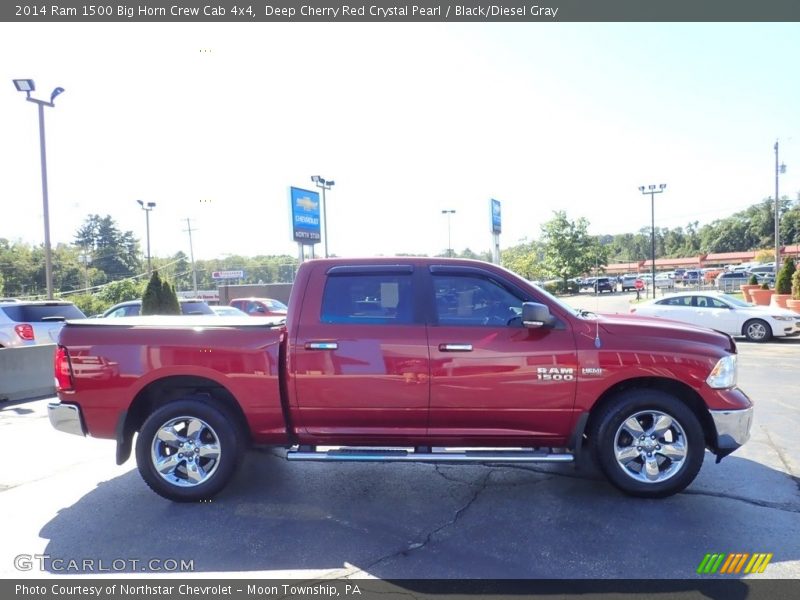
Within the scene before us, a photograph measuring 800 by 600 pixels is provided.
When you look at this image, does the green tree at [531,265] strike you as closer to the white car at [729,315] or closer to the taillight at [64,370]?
the white car at [729,315]

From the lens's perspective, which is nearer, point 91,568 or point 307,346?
point 91,568

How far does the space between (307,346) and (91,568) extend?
2.05 metres

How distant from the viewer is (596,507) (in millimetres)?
4285

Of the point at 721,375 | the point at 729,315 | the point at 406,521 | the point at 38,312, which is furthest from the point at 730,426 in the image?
the point at 729,315

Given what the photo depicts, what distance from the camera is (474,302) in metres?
4.56

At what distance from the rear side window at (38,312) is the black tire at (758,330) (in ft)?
54.4

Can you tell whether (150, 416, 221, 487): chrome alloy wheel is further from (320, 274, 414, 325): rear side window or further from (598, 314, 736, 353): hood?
(598, 314, 736, 353): hood

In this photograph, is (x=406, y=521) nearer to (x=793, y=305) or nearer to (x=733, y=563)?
(x=733, y=563)

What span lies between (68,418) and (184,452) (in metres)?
1.02

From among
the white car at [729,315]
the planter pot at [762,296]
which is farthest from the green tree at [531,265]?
the white car at [729,315]

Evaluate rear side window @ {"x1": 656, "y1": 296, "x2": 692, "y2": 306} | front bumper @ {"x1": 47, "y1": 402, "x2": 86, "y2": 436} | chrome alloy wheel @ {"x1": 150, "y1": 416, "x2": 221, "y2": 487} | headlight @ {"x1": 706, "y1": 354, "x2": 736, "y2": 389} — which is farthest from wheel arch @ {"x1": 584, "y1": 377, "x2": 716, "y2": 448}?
rear side window @ {"x1": 656, "y1": 296, "x2": 692, "y2": 306}

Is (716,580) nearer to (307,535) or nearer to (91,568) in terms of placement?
(307,535)

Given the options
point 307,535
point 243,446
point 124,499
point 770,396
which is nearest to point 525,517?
point 307,535

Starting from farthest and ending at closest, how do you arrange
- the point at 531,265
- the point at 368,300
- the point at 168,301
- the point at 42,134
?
the point at 531,265
the point at 168,301
the point at 42,134
the point at 368,300
